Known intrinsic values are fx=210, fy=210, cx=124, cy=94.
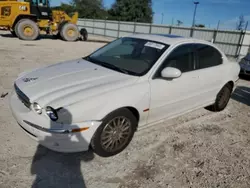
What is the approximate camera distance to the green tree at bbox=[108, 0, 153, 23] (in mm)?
41219

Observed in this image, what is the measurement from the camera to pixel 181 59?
11.2ft

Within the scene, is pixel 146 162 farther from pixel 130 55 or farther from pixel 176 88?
pixel 130 55

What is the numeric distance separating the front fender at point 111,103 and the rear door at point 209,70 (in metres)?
1.32

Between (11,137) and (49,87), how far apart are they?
109 centimetres

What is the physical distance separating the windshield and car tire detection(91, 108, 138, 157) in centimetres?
66

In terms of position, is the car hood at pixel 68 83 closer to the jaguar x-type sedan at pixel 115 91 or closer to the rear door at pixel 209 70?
the jaguar x-type sedan at pixel 115 91

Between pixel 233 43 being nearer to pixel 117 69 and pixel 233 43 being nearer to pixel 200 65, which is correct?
pixel 200 65

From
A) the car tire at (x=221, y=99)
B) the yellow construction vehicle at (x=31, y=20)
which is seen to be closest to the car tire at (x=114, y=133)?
the car tire at (x=221, y=99)

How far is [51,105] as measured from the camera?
229 centimetres

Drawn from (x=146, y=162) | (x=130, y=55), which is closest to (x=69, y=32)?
(x=130, y=55)

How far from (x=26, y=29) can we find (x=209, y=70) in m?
14.2

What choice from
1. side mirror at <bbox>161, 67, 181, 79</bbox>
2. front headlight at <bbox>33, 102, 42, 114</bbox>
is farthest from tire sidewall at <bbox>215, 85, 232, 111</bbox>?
front headlight at <bbox>33, 102, 42, 114</bbox>

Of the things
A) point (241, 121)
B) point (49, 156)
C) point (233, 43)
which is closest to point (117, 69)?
point (49, 156)

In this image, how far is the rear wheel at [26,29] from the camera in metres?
14.2
